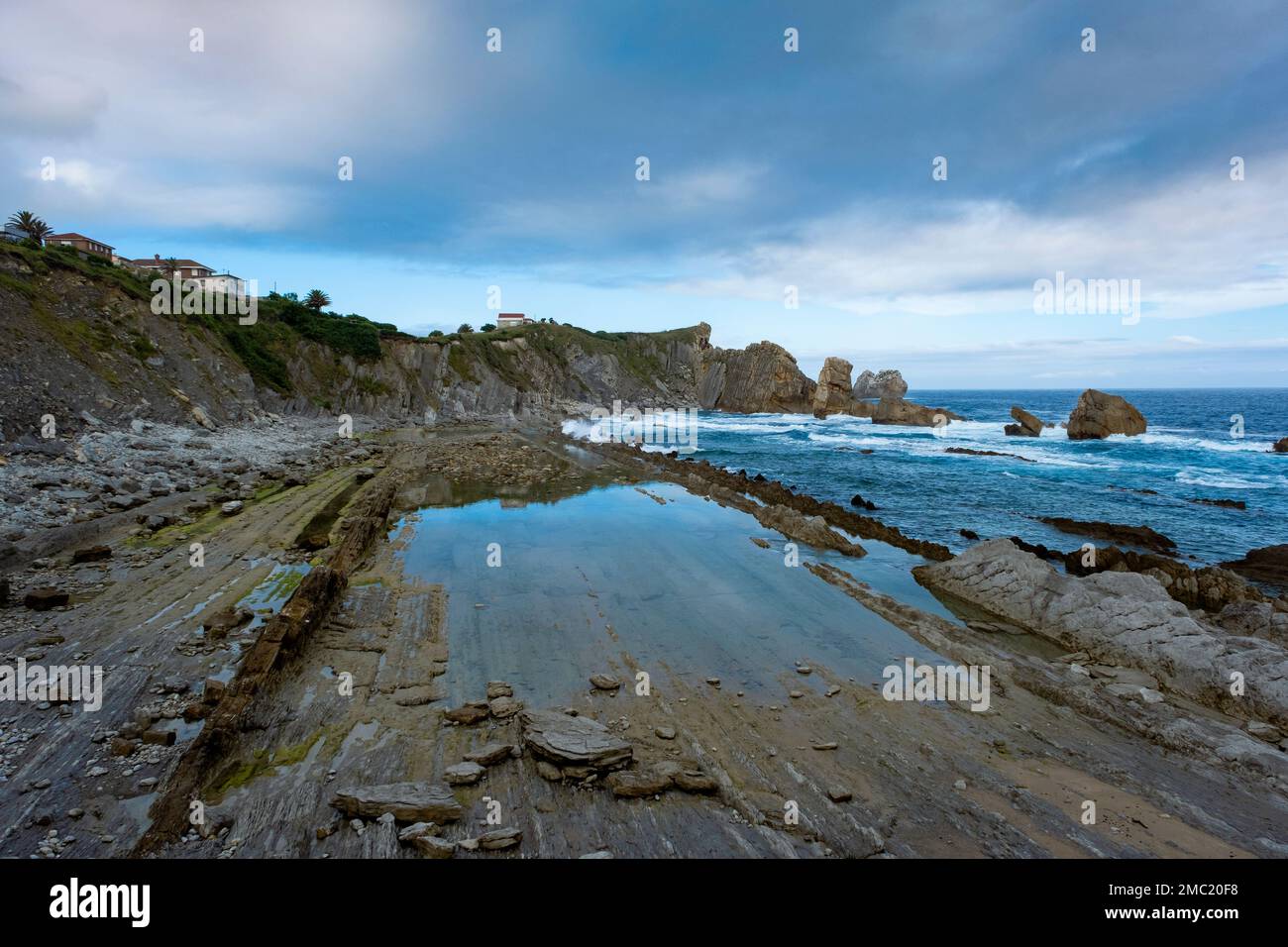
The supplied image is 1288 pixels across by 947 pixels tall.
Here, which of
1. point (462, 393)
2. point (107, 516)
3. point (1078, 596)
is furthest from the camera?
point (462, 393)

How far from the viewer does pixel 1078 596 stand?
516 inches

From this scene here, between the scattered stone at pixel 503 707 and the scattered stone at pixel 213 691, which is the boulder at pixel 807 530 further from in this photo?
the scattered stone at pixel 213 691

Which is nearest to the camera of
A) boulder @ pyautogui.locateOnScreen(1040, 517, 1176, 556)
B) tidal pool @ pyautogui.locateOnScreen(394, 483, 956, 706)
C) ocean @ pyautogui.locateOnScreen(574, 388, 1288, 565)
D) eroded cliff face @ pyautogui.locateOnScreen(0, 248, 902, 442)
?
tidal pool @ pyautogui.locateOnScreen(394, 483, 956, 706)

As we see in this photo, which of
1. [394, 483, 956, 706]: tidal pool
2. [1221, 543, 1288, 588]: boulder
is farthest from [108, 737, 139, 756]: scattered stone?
[1221, 543, 1288, 588]: boulder

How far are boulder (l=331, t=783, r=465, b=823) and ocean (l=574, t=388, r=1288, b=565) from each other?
19.7 meters

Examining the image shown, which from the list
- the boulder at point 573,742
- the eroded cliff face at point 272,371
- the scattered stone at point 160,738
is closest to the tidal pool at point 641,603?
the boulder at point 573,742

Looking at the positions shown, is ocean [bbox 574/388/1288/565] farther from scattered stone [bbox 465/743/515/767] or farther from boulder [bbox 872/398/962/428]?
scattered stone [bbox 465/743/515/767]

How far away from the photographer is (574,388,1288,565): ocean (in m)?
25.1

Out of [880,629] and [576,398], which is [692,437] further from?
[880,629]

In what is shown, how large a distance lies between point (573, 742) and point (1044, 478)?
131 ft

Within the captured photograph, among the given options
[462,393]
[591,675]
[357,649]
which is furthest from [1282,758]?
[462,393]

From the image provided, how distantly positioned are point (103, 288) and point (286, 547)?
35.4 metres

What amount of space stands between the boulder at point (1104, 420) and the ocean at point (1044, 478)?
55.4 inches

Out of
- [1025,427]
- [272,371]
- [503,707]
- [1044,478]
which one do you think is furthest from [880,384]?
[503,707]
